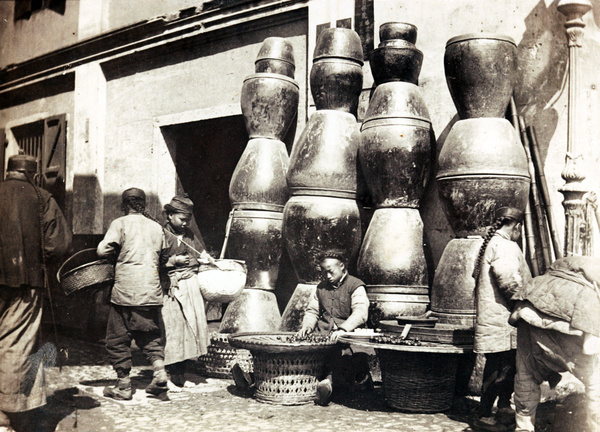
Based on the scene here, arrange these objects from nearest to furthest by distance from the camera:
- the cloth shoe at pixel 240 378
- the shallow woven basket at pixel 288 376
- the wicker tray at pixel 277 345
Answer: the wicker tray at pixel 277 345 → the shallow woven basket at pixel 288 376 → the cloth shoe at pixel 240 378

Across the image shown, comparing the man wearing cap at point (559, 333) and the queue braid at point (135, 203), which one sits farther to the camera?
the queue braid at point (135, 203)

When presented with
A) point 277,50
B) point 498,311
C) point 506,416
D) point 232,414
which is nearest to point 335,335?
point 232,414

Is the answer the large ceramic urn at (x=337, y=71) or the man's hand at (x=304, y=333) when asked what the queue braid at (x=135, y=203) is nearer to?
the man's hand at (x=304, y=333)

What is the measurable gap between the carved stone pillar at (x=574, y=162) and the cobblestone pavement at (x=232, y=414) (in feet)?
4.16

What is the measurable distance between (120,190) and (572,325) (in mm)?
7931

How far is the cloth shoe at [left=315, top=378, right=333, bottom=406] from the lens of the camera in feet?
17.4

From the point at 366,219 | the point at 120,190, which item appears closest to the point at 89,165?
the point at 120,190

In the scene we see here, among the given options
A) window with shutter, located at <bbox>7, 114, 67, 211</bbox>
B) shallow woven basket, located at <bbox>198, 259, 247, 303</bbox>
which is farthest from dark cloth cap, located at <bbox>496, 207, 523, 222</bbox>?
window with shutter, located at <bbox>7, 114, 67, 211</bbox>

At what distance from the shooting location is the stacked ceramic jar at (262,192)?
7.08 meters

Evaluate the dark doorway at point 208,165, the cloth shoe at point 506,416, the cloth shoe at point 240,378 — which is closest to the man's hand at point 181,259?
the cloth shoe at point 240,378

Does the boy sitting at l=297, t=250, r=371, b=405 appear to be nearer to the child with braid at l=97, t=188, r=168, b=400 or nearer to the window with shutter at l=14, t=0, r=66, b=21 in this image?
the child with braid at l=97, t=188, r=168, b=400

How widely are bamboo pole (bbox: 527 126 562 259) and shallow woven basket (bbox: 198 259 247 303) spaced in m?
2.84

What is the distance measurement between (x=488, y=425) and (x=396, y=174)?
253 cm

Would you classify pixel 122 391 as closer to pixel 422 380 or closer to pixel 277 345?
pixel 277 345
